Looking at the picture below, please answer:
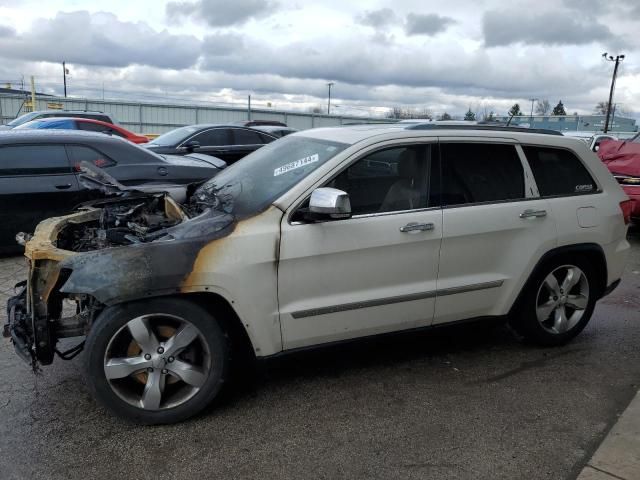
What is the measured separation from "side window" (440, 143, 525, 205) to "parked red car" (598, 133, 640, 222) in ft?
17.7

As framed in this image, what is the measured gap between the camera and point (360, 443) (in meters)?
3.20

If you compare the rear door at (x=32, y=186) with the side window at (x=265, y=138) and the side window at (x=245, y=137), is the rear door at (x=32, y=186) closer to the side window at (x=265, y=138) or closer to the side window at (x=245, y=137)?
the side window at (x=245, y=137)

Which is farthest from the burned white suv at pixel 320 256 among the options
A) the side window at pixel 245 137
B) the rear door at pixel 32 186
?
the side window at pixel 245 137

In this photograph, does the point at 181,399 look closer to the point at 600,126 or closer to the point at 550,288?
the point at 550,288

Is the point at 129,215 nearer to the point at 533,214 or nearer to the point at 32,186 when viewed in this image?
the point at 533,214

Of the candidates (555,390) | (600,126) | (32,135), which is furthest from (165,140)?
(600,126)

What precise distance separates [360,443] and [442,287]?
1.23 m

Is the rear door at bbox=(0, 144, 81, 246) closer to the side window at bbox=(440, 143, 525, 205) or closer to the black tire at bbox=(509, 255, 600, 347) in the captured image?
the side window at bbox=(440, 143, 525, 205)

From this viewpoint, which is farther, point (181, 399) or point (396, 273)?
Result: point (396, 273)

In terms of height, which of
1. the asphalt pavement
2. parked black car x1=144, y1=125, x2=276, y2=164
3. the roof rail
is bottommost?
the asphalt pavement

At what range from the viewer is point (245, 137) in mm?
12625

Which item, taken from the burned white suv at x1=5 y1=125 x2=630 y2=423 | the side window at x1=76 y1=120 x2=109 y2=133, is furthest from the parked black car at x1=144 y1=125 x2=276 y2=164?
the burned white suv at x1=5 y1=125 x2=630 y2=423

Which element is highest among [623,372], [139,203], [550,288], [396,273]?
[139,203]

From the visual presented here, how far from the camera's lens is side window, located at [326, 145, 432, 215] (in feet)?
12.1
